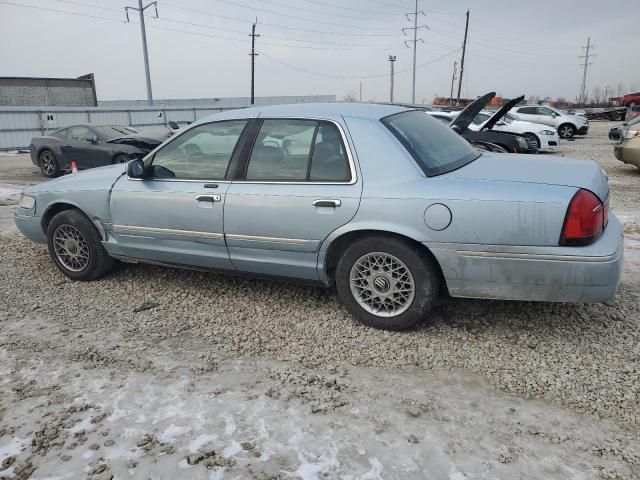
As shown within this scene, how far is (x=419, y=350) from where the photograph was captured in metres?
3.36

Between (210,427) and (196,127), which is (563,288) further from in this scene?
(196,127)

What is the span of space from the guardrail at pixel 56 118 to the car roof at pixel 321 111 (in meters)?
18.6

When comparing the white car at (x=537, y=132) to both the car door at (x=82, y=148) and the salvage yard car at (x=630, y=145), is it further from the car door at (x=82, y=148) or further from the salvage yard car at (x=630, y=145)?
the car door at (x=82, y=148)

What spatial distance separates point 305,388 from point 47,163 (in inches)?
493

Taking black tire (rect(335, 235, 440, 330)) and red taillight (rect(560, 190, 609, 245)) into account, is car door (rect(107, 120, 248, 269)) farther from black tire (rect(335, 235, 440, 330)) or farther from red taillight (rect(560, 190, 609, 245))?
red taillight (rect(560, 190, 609, 245))

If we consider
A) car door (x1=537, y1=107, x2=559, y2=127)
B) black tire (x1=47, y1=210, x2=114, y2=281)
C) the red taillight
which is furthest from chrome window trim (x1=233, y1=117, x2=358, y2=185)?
car door (x1=537, y1=107, x2=559, y2=127)

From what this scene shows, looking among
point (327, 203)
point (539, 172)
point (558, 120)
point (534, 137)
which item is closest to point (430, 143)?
point (539, 172)

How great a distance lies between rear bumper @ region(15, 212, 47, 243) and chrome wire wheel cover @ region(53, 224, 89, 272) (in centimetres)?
28

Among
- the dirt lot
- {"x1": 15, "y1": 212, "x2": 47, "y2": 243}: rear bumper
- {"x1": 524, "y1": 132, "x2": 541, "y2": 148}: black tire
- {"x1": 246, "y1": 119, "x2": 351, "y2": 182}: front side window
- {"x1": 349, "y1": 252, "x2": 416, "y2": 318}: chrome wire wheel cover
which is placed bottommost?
the dirt lot

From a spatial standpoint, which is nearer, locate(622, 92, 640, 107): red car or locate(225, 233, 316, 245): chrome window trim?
locate(225, 233, 316, 245): chrome window trim

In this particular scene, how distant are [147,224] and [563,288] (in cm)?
316

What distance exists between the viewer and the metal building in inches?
1432

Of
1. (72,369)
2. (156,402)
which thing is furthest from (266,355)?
(72,369)

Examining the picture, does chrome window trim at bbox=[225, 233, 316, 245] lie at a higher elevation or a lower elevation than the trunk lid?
lower
